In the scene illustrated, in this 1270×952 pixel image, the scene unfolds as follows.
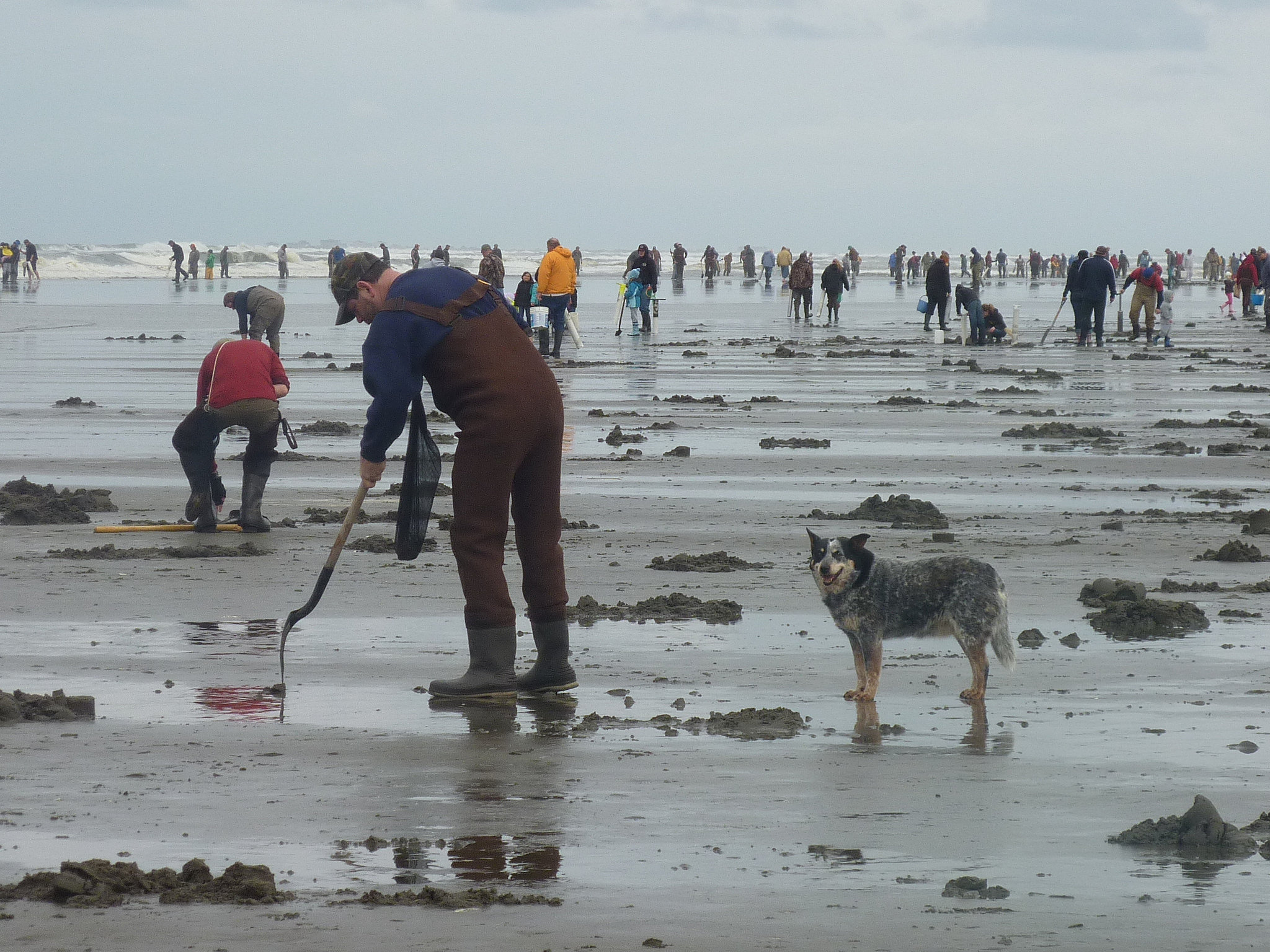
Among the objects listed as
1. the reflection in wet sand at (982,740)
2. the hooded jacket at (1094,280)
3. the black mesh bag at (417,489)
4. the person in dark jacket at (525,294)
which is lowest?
the reflection in wet sand at (982,740)

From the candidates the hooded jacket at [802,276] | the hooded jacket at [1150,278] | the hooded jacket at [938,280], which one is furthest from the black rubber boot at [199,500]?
the hooded jacket at [802,276]

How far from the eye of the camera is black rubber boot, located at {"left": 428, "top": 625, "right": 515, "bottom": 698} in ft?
24.2

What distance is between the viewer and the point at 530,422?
23.9ft

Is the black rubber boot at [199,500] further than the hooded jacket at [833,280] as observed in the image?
No

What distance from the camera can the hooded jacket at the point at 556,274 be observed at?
102 ft

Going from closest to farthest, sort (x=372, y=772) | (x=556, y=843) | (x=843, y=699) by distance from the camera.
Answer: (x=556, y=843) < (x=372, y=772) < (x=843, y=699)

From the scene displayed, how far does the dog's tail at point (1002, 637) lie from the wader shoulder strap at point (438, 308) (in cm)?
255

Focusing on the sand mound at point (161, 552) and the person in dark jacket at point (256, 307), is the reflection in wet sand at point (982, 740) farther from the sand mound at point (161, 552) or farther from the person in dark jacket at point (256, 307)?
the person in dark jacket at point (256, 307)

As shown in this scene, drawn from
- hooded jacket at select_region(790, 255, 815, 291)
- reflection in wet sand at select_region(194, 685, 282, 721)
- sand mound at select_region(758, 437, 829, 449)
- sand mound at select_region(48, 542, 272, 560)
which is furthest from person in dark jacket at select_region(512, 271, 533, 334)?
reflection in wet sand at select_region(194, 685, 282, 721)

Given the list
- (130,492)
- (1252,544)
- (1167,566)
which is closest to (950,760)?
(1167,566)

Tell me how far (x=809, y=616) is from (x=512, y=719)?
2.69m

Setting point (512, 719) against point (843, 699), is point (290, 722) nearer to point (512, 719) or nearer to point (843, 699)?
point (512, 719)

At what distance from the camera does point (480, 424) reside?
725 centimetres

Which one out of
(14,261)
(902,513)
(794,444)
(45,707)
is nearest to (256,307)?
(794,444)
